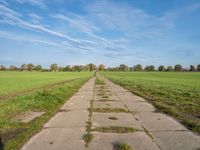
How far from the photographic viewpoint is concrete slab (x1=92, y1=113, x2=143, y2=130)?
21.6ft

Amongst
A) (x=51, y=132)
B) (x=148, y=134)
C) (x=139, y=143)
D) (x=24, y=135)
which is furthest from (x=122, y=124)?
(x=24, y=135)

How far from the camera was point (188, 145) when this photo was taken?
4754 millimetres

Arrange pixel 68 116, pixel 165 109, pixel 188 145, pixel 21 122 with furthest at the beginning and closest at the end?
pixel 165 109
pixel 68 116
pixel 21 122
pixel 188 145

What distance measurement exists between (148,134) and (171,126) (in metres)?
1.24

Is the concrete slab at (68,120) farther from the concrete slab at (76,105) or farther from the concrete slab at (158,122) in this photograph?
the concrete slab at (158,122)

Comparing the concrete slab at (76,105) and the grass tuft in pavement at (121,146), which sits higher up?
the grass tuft in pavement at (121,146)

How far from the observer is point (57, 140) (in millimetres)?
5117

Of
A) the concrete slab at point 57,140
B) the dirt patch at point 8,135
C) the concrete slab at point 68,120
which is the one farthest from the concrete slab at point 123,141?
the dirt patch at point 8,135

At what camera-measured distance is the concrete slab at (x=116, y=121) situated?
6.58 metres

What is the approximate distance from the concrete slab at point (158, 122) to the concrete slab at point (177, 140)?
0.42 metres

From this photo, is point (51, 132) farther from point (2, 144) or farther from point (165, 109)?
point (165, 109)

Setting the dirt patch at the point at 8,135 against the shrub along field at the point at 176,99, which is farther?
the shrub along field at the point at 176,99

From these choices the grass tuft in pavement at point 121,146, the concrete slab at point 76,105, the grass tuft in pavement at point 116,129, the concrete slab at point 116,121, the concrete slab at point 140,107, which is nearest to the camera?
the grass tuft in pavement at point 121,146

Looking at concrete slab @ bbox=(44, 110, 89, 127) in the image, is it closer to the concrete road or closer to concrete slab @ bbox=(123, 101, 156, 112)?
the concrete road
